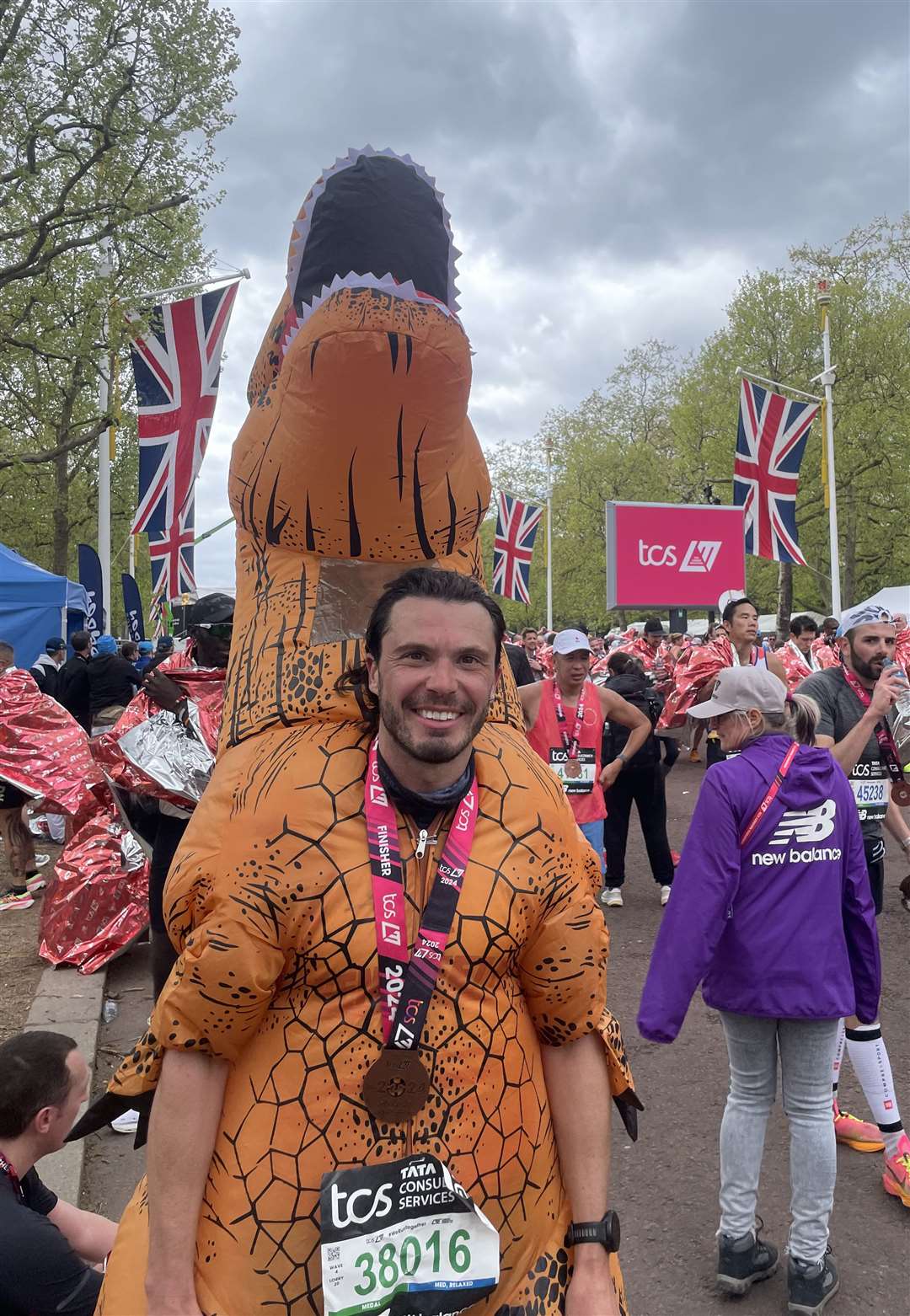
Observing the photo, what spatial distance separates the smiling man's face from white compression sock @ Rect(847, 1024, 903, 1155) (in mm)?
2493

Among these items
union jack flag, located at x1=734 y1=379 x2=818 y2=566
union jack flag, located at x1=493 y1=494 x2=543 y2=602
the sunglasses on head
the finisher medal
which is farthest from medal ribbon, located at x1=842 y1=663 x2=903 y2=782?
union jack flag, located at x1=493 y1=494 x2=543 y2=602

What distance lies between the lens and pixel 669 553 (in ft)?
52.5

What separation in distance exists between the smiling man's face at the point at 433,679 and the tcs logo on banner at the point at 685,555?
14.6 meters

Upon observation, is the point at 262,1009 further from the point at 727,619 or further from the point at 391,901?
the point at 727,619

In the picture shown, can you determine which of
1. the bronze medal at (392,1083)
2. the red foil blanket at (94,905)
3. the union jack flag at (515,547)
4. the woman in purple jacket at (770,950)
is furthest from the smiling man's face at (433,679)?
the union jack flag at (515,547)

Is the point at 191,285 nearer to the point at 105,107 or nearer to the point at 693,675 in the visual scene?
the point at 105,107

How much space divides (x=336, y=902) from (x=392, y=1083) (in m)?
0.28

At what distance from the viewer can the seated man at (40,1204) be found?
2207 millimetres

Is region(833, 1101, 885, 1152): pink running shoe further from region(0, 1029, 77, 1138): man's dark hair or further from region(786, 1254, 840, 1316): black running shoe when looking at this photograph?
region(0, 1029, 77, 1138): man's dark hair

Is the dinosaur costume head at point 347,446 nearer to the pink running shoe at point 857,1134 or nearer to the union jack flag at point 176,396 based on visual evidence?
the pink running shoe at point 857,1134

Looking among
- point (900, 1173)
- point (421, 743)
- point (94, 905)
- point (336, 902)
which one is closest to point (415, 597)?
point (421, 743)

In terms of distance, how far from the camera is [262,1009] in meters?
1.53

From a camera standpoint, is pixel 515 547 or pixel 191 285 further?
pixel 515 547

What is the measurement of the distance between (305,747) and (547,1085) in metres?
0.71
